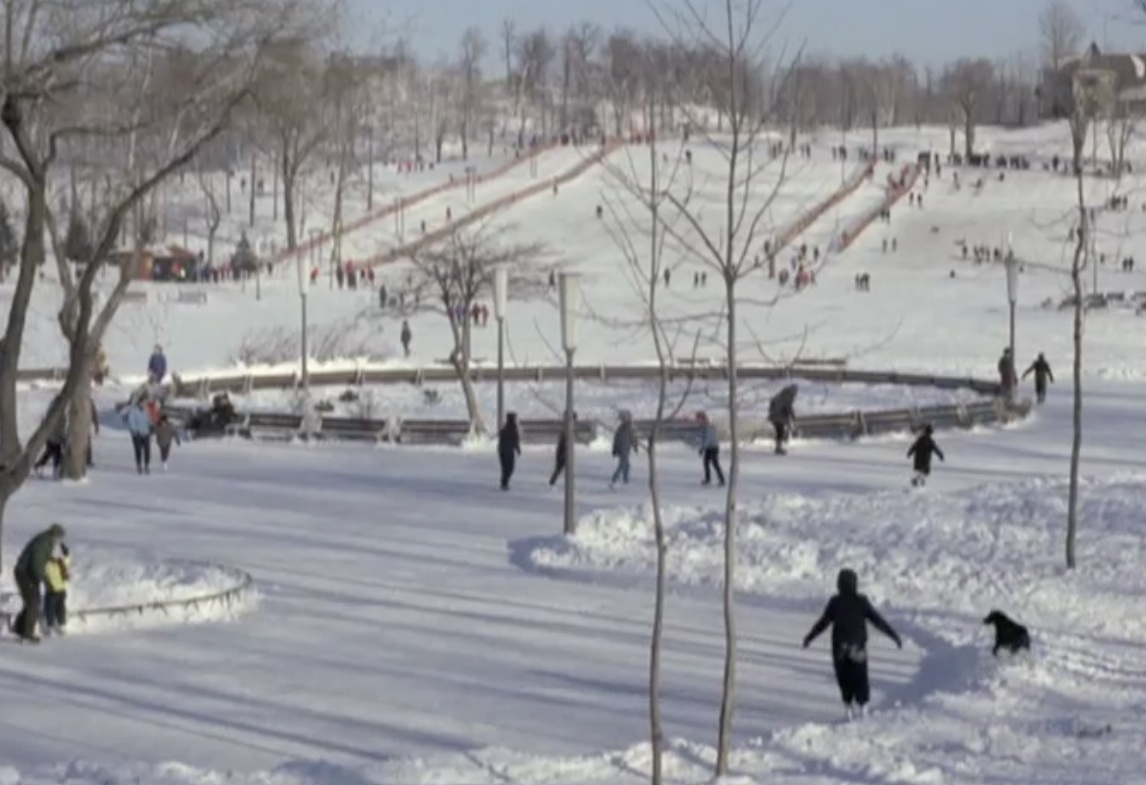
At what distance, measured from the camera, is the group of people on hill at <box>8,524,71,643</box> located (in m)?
17.3

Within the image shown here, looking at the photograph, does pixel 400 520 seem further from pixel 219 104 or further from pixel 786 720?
pixel 786 720

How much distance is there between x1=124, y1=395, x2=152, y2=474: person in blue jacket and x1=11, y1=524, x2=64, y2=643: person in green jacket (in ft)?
37.9

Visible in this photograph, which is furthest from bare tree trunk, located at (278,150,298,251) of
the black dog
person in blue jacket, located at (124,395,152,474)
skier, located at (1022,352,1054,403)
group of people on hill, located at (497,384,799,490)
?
the black dog

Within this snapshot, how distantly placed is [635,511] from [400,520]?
8.67ft

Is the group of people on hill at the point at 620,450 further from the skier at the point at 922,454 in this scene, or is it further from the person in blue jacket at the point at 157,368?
the person in blue jacket at the point at 157,368

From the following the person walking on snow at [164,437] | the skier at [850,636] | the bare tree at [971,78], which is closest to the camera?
the skier at [850,636]

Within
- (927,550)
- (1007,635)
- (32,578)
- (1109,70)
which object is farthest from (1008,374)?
(1109,70)

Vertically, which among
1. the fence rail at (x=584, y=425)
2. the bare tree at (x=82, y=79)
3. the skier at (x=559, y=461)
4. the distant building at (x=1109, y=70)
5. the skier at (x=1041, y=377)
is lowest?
the skier at (x=559, y=461)

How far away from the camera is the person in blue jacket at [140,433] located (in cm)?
2905

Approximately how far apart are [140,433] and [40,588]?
1142 centimetres

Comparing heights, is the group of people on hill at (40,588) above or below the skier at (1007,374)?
below

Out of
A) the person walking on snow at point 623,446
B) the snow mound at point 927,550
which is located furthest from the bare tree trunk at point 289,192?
the snow mound at point 927,550

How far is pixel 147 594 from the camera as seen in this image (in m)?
19.2

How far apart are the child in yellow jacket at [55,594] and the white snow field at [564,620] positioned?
0.31m
